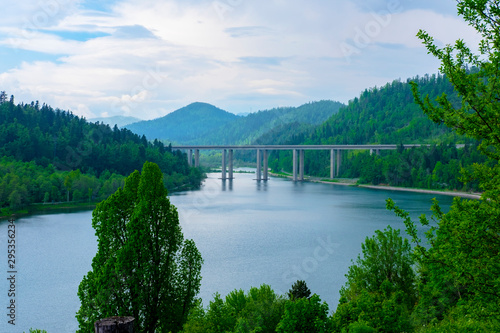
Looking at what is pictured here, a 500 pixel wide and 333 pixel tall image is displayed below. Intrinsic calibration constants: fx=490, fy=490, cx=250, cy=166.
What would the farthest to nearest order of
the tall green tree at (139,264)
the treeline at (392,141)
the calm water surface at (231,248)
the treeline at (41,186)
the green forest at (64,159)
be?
1. the treeline at (392,141)
2. the green forest at (64,159)
3. the treeline at (41,186)
4. the calm water surface at (231,248)
5. the tall green tree at (139,264)

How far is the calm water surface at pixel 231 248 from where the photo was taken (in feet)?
65.3

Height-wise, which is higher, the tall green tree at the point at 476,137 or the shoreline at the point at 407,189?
the tall green tree at the point at 476,137

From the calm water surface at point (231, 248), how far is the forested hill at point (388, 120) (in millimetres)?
59332

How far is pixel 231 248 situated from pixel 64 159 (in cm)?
4481

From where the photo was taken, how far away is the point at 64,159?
66.2 m

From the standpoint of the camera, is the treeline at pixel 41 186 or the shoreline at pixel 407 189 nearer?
the treeline at pixel 41 186

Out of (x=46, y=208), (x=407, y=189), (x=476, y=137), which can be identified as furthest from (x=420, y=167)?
(x=476, y=137)

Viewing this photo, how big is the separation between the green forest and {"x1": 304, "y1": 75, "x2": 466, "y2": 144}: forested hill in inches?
1999

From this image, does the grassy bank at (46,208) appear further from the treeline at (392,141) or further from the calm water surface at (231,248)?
the treeline at (392,141)

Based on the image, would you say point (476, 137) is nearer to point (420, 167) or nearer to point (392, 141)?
point (420, 167)

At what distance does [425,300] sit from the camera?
11945 millimetres

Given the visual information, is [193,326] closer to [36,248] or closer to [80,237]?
[36,248]

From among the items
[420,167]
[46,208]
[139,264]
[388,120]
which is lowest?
[46,208]

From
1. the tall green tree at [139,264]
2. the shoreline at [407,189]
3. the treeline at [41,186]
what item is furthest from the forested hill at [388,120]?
the tall green tree at [139,264]
